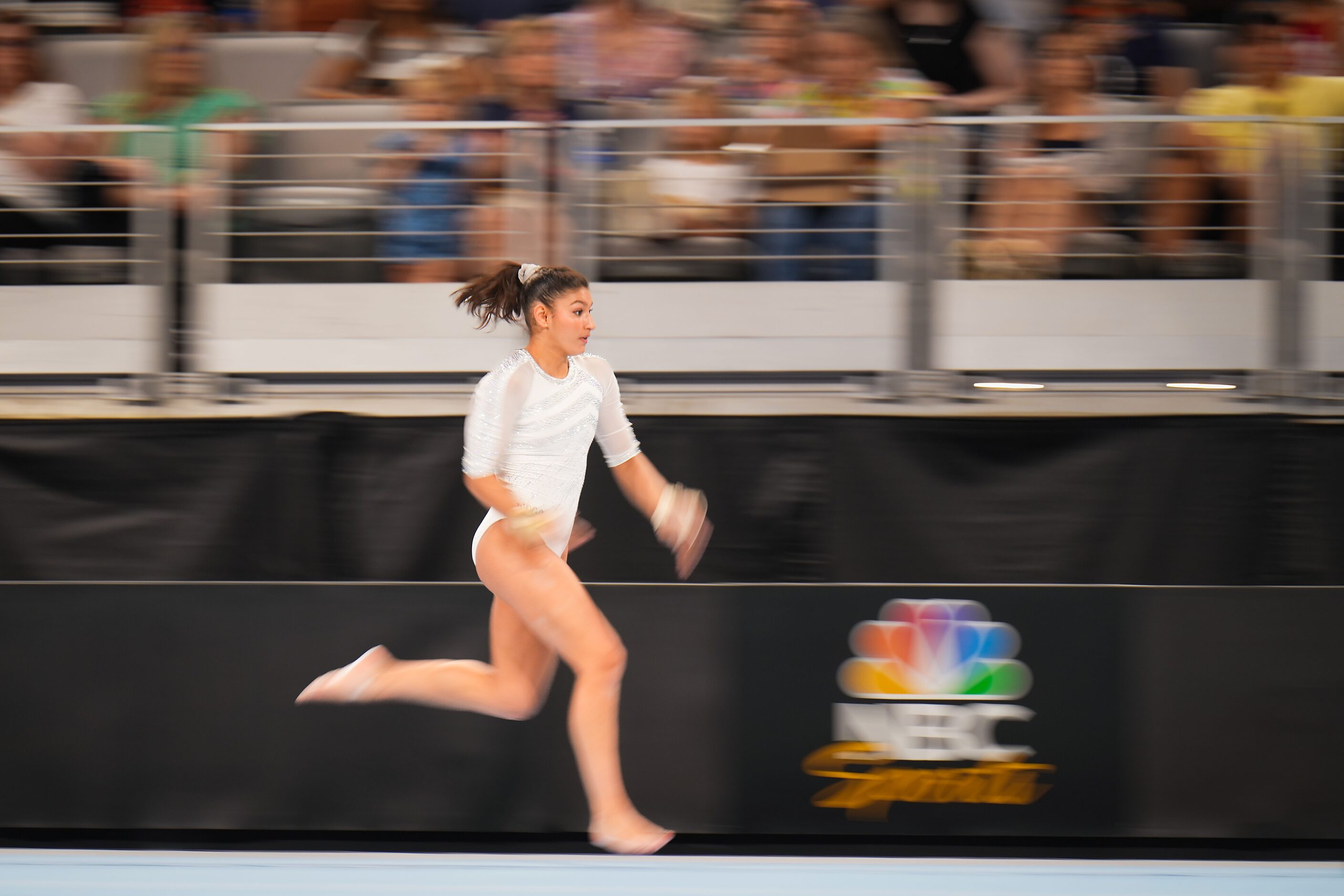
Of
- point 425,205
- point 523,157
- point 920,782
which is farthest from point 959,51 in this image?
point 920,782

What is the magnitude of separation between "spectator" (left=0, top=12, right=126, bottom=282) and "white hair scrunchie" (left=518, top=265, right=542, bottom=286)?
1999 mm

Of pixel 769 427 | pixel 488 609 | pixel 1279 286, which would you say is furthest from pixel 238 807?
pixel 1279 286

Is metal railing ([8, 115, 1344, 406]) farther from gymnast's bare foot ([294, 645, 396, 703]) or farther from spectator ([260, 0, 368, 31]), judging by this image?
gymnast's bare foot ([294, 645, 396, 703])

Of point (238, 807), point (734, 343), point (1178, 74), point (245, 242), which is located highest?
point (1178, 74)

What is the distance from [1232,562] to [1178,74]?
227cm

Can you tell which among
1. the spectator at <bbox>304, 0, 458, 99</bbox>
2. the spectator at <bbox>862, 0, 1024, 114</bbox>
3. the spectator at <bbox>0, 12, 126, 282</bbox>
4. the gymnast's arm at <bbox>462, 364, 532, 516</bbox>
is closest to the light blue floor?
the gymnast's arm at <bbox>462, 364, 532, 516</bbox>


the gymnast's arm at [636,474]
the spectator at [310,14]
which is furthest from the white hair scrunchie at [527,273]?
the spectator at [310,14]

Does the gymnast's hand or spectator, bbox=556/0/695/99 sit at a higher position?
spectator, bbox=556/0/695/99

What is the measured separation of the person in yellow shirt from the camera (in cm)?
460

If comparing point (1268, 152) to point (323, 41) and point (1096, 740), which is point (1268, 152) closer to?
point (1096, 740)

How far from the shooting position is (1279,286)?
15.0 ft

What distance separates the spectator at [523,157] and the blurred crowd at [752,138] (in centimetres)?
1

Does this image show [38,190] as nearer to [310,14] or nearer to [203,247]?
[203,247]

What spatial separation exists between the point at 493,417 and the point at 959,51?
2912 mm
